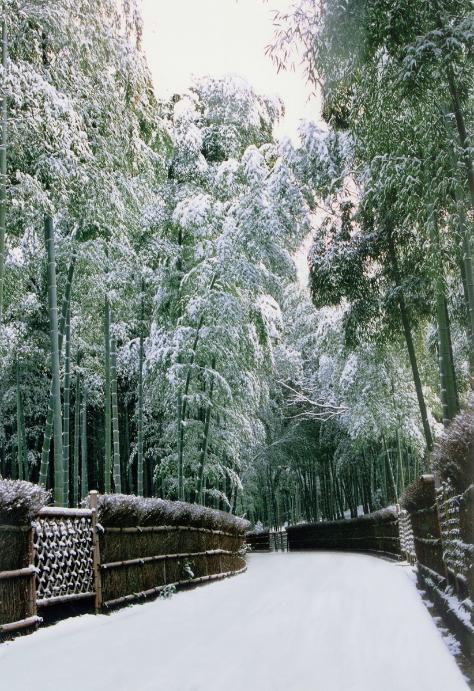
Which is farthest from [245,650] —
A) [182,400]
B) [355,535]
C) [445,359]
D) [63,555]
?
[355,535]

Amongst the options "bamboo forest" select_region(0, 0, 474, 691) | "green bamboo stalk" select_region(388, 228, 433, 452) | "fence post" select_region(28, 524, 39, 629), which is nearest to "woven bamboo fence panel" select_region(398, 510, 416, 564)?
"bamboo forest" select_region(0, 0, 474, 691)

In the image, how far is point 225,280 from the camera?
1145 centimetres

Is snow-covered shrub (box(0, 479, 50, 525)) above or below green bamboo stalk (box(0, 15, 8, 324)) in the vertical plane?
below

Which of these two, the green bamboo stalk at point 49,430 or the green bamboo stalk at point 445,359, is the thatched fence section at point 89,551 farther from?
the green bamboo stalk at point 445,359

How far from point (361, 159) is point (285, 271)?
259cm

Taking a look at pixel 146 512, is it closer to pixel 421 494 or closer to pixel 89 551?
pixel 89 551

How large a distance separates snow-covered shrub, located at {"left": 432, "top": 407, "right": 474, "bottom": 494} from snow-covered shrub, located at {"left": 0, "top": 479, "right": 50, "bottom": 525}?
2575 mm

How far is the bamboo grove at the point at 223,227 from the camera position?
6.25m

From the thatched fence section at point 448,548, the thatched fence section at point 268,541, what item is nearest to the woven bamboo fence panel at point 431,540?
the thatched fence section at point 448,548

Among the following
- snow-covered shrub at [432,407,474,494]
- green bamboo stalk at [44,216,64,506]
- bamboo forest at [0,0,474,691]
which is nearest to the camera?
snow-covered shrub at [432,407,474,494]

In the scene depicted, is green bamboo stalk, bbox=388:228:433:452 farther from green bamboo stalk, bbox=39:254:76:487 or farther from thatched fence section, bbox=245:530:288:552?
thatched fence section, bbox=245:530:288:552

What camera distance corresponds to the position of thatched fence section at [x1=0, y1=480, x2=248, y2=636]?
453 cm

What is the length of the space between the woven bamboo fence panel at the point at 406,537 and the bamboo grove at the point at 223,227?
1325 millimetres

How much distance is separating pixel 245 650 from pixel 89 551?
225cm
